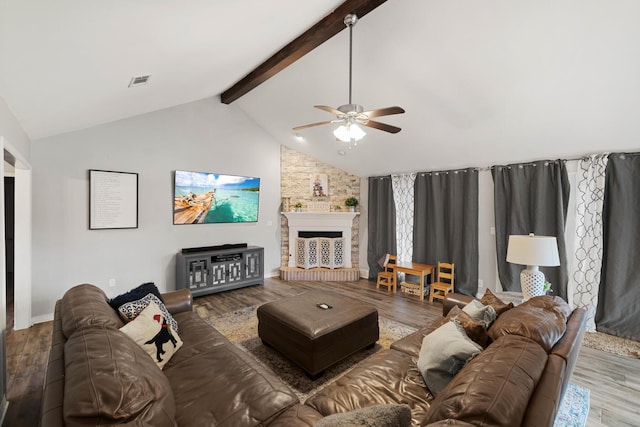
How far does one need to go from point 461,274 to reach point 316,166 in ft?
11.7

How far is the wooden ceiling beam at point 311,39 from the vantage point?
2496 mm

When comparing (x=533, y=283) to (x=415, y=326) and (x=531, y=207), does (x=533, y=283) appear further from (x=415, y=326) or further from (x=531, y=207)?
(x=531, y=207)

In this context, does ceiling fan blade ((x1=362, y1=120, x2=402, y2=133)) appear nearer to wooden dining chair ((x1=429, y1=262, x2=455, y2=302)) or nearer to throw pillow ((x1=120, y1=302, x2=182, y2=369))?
throw pillow ((x1=120, y1=302, x2=182, y2=369))

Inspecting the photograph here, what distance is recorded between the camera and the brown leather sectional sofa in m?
0.99

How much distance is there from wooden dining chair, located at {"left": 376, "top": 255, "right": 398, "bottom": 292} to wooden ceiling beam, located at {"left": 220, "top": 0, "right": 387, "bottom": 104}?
3.80 metres

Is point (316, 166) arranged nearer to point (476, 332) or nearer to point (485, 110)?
point (485, 110)

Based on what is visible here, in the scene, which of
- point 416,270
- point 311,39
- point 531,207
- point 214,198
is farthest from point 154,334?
point 531,207

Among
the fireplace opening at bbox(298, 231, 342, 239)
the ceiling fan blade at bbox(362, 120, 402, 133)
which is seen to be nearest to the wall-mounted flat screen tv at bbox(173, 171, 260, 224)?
the fireplace opening at bbox(298, 231, 342, 239)

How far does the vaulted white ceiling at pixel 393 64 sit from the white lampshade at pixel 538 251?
1.46 metres

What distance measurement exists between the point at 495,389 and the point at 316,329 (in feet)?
5.20

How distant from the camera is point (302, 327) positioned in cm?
247

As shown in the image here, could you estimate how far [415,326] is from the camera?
3.53 m

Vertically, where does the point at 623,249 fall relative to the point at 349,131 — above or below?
below

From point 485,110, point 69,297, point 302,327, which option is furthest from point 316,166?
point 69,297
